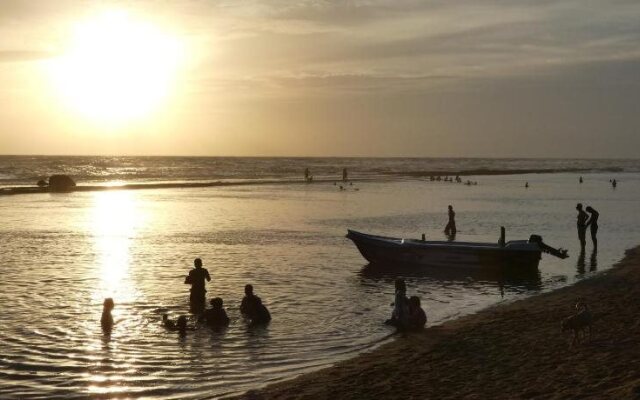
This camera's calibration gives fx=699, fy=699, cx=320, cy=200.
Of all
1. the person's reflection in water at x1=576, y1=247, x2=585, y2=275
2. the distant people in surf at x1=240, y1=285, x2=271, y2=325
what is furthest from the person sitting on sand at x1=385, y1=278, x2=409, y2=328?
the person's reflection in water at x1=576, y1=247, x2=585, y2=275

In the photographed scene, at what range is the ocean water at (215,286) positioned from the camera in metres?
12.4

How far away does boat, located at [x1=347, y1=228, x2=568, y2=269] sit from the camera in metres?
22.6

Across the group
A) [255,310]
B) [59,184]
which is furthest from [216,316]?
[59,184]

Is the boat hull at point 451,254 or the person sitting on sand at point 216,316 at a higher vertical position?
the boat hull at point 451,254

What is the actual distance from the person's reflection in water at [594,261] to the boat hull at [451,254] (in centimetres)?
230

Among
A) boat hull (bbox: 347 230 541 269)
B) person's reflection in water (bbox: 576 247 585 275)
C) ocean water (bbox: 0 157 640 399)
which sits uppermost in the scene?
boat hull (bbox: 347 230 541 269)

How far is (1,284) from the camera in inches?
792

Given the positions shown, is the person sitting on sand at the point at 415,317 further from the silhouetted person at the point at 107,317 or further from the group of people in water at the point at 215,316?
the silhouetted person at the point at 107,317

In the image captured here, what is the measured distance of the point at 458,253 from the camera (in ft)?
75.6

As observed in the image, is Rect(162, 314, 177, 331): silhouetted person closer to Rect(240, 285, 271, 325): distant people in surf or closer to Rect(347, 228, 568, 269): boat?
Rect(240, 285, 271, 325): distant people in surf

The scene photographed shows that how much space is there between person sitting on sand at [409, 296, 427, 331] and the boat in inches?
317

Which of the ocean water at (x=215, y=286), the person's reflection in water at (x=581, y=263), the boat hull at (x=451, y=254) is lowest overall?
the ocean water at (x=215, y=286)

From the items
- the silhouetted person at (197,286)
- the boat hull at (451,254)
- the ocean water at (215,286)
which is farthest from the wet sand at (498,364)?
the boat hull at (451,254)

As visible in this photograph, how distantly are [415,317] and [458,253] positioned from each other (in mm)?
8313
